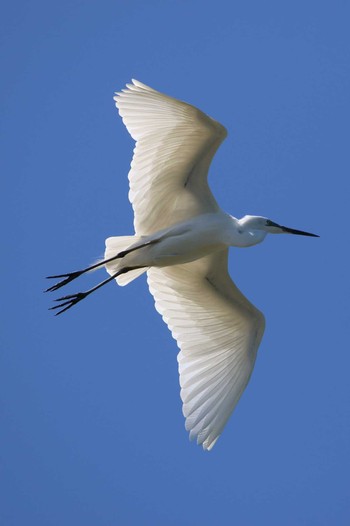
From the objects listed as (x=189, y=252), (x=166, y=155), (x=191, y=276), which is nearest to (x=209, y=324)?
(x=191, y=276)

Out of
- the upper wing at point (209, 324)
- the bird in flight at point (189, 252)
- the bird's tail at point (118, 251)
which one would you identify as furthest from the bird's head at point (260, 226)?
the bird's tail at point (118, 251)

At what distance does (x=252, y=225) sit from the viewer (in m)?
11.4

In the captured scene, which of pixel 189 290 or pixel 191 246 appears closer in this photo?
pixel 191 246

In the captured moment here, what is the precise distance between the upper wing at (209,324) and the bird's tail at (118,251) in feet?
1.73

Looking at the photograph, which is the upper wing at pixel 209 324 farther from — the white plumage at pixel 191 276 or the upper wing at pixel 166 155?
the upper wing at pixel 166 155

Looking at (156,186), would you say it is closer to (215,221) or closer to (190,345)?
(215,221)

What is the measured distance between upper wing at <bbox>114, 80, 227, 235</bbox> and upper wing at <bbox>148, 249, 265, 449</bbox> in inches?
24.4

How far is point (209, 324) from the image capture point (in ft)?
39.4

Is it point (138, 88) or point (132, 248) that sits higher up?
point (138, 88)

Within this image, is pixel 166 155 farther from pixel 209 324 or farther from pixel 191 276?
pixel 209 324

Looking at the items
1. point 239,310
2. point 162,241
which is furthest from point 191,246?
point 239,310

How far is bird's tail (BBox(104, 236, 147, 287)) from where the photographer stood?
1148 centimetres

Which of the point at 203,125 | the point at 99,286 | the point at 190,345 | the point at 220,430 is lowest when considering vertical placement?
the point at 220,430

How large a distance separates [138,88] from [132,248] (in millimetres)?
1435
